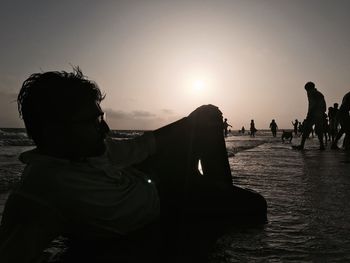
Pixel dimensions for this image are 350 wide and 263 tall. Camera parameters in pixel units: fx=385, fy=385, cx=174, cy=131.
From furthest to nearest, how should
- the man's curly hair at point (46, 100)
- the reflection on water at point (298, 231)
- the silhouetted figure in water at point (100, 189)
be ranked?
the reflection on water at point (298, 231), the man's curly hair at point (46, 100), the silhouetted figure in water at point (100, 189)

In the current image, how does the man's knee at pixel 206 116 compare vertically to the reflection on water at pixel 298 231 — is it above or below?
above

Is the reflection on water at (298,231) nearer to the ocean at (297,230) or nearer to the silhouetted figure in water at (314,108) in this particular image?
the ocean at (297,230)

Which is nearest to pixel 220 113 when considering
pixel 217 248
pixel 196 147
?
pixel 196 147

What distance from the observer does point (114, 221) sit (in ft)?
6.89

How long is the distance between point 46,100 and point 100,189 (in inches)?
20.6

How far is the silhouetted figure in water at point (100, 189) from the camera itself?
1.74 m

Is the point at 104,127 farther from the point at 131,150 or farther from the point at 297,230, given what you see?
the point at 297,230

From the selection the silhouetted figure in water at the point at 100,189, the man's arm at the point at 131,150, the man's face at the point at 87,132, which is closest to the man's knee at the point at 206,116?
the silhouetted figure in water at the point at 100,189

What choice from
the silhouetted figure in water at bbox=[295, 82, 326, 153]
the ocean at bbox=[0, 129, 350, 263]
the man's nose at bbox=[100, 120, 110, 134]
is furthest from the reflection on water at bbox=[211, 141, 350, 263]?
A: the silhouetted figure in water at bbox=[295, 82, 326, 153]

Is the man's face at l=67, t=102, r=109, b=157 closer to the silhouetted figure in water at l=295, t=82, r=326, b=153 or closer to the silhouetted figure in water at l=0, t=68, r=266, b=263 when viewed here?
the silhouetted figure in water at l=0, t=68, r=266, b=263

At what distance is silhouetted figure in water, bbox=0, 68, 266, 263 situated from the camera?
1.74 m

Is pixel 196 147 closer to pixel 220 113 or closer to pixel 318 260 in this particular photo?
pixel 220 113

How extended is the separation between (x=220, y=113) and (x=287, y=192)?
58.2 inches

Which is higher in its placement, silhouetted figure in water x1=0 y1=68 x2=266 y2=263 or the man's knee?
the man's knee
